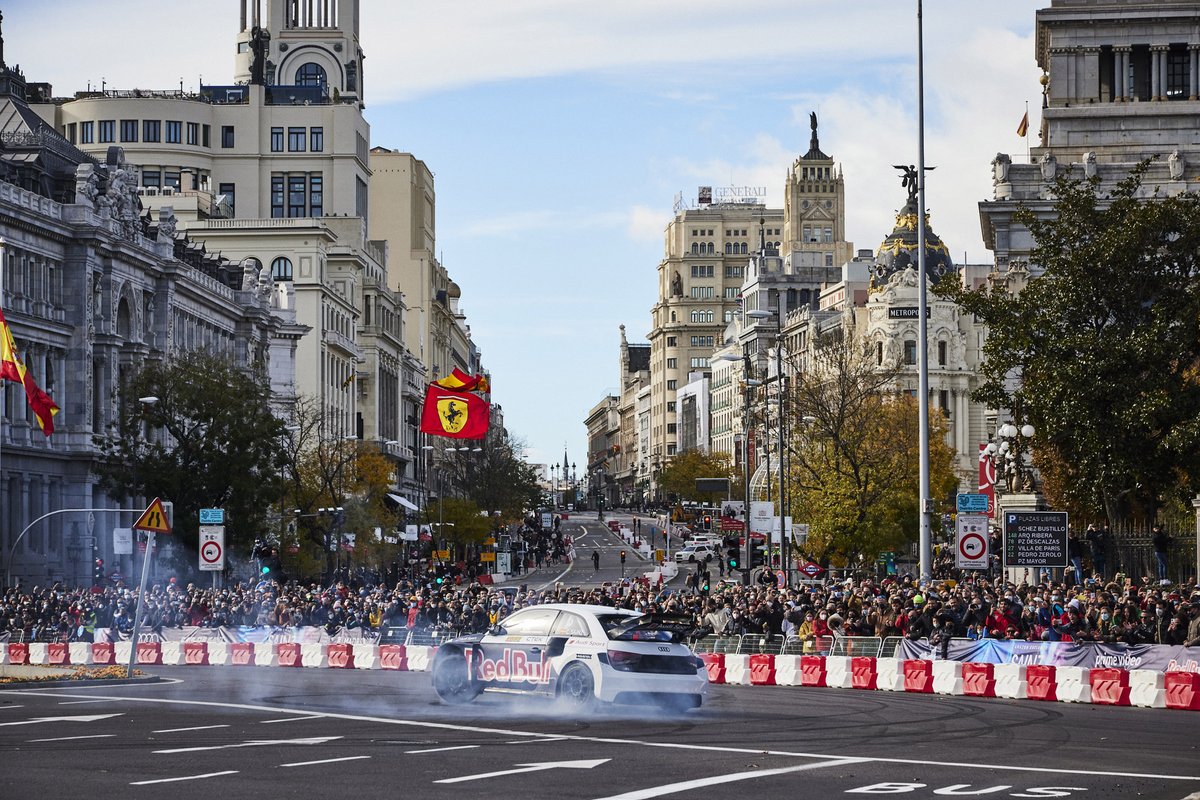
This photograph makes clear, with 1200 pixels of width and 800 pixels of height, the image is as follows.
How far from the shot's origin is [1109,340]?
1620 inches

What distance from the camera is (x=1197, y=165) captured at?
66.9m

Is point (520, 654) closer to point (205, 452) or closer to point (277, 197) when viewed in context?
point (205, 452)

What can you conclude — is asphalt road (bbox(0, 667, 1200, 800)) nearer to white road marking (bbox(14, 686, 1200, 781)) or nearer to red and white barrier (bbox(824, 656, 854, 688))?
white road marking (bbox(14, 686, 1200, 781))

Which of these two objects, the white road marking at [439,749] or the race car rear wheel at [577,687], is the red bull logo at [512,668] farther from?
the white road marking at [439,749]

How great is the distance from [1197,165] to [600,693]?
157 ft

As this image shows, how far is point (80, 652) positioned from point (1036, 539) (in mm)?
21504

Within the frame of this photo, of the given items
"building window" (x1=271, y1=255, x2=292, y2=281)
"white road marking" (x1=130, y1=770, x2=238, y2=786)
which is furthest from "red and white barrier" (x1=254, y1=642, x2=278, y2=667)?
"building window" (x1=271, y1=255, x2=292, y2=281)

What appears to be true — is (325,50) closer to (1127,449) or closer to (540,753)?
(1127,449)

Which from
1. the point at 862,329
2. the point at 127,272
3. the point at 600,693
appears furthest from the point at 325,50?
the point at 600,693

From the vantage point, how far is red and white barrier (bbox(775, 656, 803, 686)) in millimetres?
35344

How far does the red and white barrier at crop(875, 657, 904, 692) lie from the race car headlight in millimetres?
9187

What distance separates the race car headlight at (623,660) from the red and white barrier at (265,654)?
2076 cm

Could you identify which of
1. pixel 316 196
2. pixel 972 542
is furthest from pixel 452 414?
pixel 316 196

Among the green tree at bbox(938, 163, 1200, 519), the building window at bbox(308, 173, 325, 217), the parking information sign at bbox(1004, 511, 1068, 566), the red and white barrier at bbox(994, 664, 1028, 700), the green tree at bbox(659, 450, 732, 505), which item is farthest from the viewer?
the green tree at bbox(659, 450, 732, 505)
